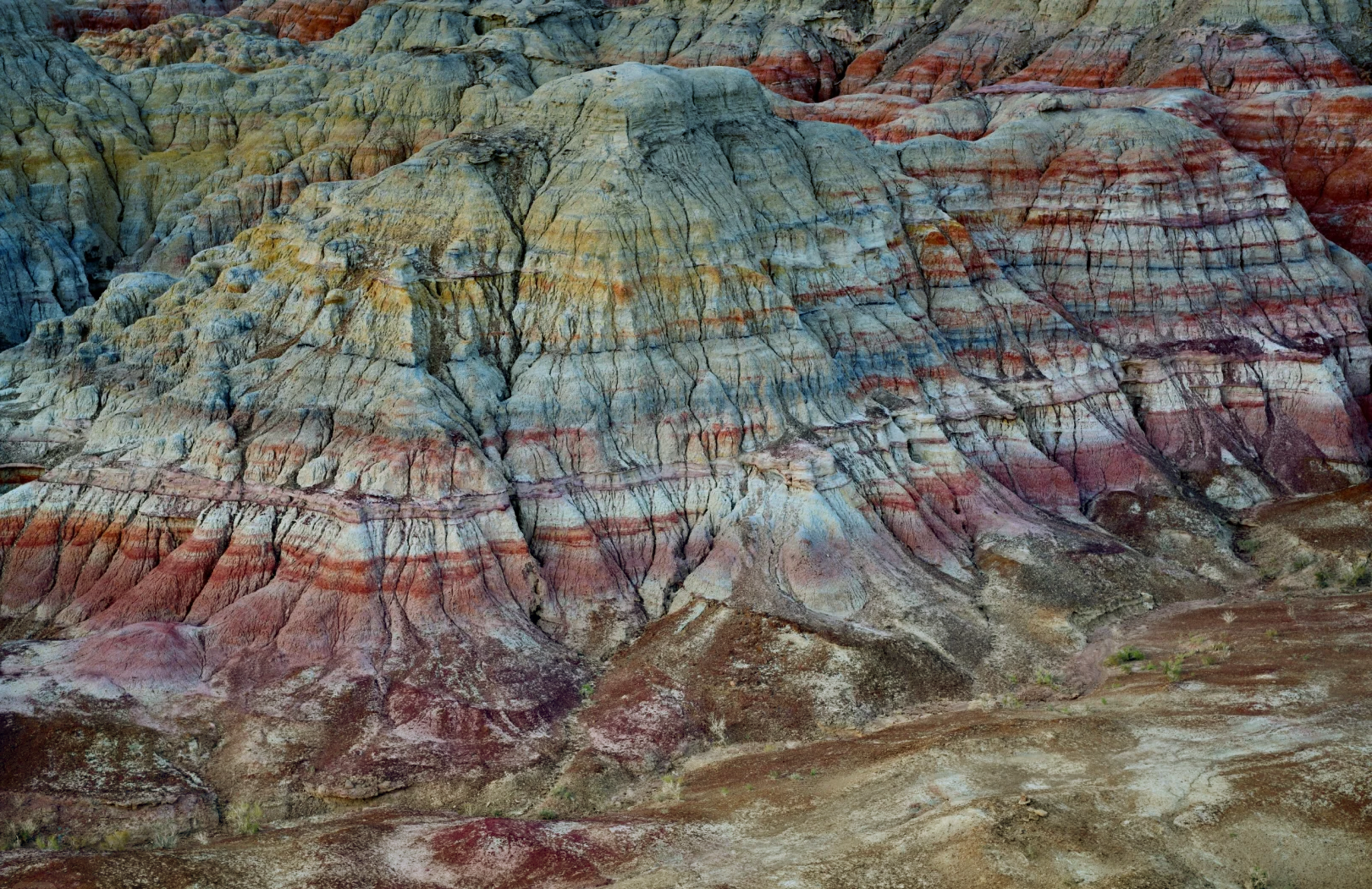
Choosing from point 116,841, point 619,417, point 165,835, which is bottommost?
point 165,835

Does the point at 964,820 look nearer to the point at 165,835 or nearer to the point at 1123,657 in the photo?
the point at 1123,657

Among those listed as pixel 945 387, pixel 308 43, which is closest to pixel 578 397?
pixel 945 387

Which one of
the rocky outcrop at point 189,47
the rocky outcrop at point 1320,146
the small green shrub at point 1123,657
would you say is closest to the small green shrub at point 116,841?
the small green shrub at point 1123,657

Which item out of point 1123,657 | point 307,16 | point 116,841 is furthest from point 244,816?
point 307,16

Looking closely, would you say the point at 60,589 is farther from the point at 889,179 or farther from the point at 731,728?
the point at 889,179

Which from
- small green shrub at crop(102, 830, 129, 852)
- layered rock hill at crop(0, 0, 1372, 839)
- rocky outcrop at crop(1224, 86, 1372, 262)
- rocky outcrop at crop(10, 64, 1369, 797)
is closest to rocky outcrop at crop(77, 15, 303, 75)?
layered rock hill at crop(0, 0, 1372, 839)

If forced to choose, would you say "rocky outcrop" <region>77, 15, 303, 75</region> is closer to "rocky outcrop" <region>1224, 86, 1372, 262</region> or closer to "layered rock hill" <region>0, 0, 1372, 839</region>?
"layered rock hill" <region>0, 0, 1372, 839</region>
